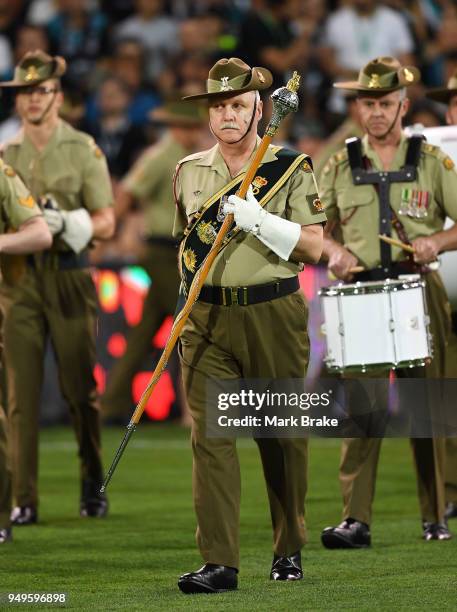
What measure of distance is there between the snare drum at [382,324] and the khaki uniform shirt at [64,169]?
2.30m

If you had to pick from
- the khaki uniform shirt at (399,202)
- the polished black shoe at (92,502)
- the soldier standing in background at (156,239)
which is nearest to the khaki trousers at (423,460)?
the khaki uniform shirt at (399,202)

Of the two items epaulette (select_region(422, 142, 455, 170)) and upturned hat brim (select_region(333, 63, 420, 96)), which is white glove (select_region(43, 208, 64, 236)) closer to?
upturned hat brim (select_region(333, 63, 420, 96))

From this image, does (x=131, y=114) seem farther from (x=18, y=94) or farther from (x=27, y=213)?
(x=27, y=213)

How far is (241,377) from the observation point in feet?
25.7

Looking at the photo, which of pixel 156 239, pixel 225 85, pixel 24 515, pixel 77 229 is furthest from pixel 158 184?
pixel 225 85

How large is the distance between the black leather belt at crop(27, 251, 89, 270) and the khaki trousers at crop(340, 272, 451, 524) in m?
2.22

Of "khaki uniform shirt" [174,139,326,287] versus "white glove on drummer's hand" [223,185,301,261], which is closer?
"white glove on drummer's hand" [223,185,301,261]

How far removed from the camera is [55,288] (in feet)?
34.4

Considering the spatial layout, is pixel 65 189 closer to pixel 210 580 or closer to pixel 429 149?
pixel 429 149

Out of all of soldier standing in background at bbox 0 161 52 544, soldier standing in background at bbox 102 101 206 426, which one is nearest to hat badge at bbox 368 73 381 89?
soldier standing in background at bbox 0 161 52 544

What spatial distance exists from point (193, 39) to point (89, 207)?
803 cm

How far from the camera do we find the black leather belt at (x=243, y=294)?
25.4 feet

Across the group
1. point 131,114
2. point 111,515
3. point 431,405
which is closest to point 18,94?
point 111,515

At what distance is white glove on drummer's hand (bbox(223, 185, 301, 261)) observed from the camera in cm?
748
